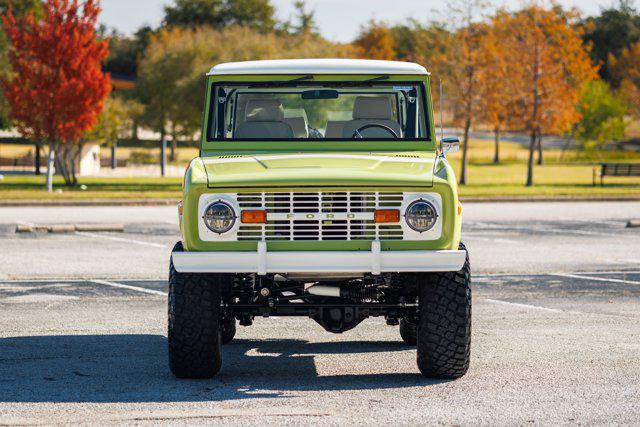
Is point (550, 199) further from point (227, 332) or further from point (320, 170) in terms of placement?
point (320, 170)

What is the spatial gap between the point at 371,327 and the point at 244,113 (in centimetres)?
Result: 252

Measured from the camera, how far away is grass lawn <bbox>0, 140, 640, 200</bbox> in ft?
109

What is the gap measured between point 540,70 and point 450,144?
39825 millimetres

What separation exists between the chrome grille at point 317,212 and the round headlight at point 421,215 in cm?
9

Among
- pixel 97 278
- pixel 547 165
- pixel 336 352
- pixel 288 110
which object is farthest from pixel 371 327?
pixel 547 165

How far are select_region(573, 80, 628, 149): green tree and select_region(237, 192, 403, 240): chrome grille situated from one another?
221ft

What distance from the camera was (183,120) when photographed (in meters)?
43.8

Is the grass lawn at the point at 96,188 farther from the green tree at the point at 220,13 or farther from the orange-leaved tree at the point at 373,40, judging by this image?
the green tree at the point at 220,13

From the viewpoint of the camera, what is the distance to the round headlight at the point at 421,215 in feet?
25.0

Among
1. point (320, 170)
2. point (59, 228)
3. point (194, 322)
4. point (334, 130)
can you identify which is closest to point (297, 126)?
point (334, 130)

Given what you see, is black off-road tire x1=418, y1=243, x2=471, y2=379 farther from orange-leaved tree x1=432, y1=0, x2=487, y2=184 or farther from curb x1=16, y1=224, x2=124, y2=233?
orange-leaved tree x1=432, y1=0, x2=487, y2=184

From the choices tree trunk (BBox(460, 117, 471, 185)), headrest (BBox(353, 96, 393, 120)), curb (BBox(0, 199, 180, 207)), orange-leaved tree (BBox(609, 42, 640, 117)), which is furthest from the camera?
orange-leaved tree (BBox(609, 42, 640, 117))

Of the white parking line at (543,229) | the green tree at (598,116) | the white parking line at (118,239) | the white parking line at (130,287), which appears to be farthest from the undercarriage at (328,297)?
the green tree at (598,116)

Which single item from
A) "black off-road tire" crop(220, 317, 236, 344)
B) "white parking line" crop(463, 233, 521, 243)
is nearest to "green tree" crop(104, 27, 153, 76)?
"white parking line" crop(463, 233, 521, 243)
